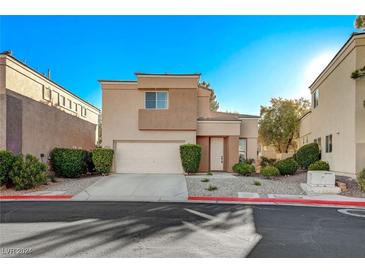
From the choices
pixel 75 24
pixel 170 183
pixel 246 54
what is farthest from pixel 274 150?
pixel 75 24

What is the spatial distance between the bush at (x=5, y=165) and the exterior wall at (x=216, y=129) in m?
10.7

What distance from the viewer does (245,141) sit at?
19359 mm

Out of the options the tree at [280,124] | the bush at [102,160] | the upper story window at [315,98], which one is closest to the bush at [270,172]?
the upper story window at [315,98]

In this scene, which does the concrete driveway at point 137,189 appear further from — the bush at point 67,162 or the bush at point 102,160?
the bush at point 67,162

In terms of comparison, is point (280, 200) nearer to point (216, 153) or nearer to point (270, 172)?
point (270, 172)

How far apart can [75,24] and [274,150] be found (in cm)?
2478

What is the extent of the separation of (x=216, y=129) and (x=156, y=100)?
178 inches

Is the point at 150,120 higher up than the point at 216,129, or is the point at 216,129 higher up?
the point at 150,120

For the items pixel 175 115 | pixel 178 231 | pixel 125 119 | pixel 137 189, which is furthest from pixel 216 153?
pixel 178 231

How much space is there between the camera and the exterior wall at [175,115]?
16703 millimetres

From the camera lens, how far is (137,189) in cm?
1210

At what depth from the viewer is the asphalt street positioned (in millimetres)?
4961

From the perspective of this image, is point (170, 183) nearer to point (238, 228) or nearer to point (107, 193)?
point (107, 193)

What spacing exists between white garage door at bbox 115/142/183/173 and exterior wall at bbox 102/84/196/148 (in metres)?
0.48
